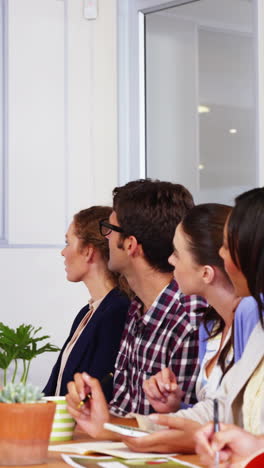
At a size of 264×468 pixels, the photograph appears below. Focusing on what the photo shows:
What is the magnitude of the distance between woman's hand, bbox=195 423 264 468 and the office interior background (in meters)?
2.99

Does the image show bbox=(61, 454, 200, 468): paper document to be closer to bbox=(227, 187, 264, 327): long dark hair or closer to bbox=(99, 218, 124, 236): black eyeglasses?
bbox=(227, 187, 264, 327): long dark hair

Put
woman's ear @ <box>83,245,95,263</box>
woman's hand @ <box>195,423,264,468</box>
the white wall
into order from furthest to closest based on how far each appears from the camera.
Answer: the white wall, woman's ear @ <box>83,245,95,263</box>, woman's hand @ <box>195,423,264,468</box>

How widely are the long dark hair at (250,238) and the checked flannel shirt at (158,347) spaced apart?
60 cm

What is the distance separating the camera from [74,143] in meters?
4.98

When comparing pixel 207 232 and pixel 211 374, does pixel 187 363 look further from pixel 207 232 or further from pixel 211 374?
pixel 207 232

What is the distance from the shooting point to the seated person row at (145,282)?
2.54 metres

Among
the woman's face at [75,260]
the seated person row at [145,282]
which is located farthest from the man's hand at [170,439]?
the woman's face at [75,260]

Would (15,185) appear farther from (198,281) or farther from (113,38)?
(198,281)

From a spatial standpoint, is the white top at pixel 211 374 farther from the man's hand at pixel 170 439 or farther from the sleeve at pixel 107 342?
the sleeve at pixel 107 342

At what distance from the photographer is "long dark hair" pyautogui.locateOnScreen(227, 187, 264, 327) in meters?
1.81

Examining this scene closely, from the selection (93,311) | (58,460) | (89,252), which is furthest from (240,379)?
(89,252)

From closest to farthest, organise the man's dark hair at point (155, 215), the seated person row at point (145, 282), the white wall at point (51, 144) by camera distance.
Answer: the seated person row at point (145, 282) < the man's dark hair at point (155, 215) < the white wall at point (51, 144)

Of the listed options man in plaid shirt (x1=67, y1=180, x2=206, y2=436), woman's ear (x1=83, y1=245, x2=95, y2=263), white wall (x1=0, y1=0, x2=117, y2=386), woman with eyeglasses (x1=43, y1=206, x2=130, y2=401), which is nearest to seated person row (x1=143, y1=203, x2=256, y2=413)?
man in plaid shirt (x1=67, y1=180, x2=206, y2=436)

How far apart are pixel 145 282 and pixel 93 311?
49cm
